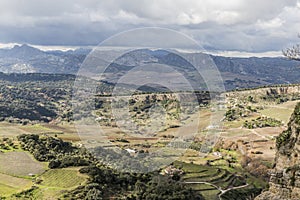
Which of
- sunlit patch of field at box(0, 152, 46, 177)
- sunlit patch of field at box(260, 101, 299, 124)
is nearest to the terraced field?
sunlit patch of field at box(0, 152, 46, 177)

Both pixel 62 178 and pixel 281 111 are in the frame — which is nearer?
pixel 62 178

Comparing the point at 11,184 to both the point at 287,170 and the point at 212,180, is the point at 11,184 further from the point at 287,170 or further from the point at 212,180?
the point at 287,170

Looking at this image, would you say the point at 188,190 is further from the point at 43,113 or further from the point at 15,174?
the point at 43,113

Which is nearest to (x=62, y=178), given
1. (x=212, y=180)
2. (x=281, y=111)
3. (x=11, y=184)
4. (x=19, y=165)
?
(x=11, y=184)

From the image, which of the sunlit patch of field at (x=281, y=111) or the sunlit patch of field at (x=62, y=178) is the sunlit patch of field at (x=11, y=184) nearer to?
the sunlit patch of field at (x=62, y=178)

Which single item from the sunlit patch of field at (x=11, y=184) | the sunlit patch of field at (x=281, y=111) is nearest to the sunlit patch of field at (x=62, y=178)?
the sunlit patch of field at (x=11, y=184)

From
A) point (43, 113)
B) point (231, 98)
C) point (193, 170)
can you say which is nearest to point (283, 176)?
point (193, 170)

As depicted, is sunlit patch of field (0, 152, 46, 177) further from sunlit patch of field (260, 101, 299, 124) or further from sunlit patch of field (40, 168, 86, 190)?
sunlit patch of field (260, 101, 299, 124)
